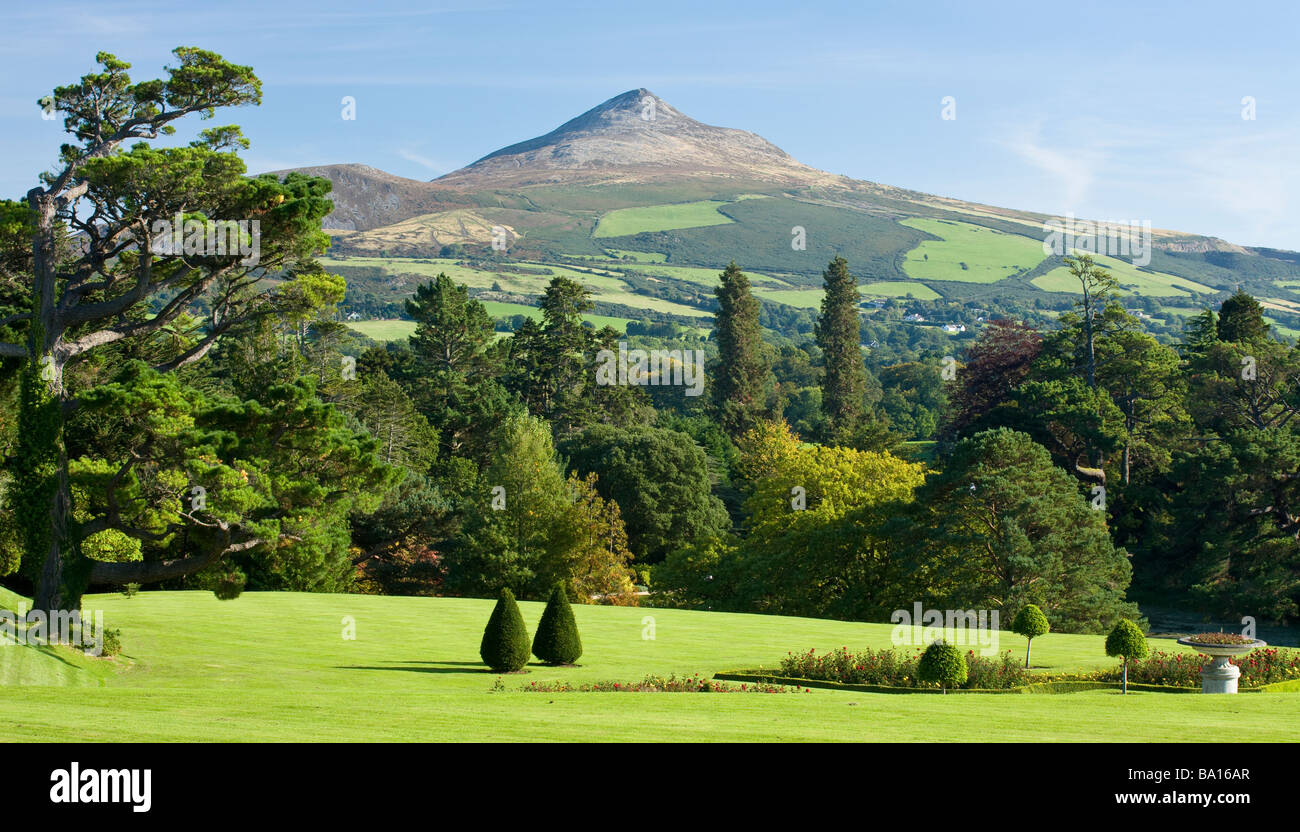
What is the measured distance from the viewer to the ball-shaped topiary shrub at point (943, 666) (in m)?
24.9

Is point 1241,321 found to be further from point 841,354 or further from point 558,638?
point 558,638

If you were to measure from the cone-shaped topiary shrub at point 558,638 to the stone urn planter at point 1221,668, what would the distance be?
14.6 m

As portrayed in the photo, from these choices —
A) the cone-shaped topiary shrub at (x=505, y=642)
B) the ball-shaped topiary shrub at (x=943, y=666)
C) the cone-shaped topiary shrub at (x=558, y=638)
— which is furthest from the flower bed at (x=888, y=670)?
the cone-shaped topiary shrub at (x=505, y=642)

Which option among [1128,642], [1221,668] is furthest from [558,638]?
[1221,668]

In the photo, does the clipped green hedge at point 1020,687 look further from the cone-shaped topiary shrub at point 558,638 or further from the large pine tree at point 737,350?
the large pine tree at point 737,350

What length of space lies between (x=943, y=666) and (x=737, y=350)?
82.9 meters

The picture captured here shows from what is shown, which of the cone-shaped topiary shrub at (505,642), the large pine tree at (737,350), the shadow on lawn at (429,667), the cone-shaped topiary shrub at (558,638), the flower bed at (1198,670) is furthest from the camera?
the large pine tree at (737,350)

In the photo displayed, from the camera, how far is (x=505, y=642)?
27.7 m

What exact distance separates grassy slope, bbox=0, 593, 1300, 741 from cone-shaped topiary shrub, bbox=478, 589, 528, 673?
54 cm

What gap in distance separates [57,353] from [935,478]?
1365 inches

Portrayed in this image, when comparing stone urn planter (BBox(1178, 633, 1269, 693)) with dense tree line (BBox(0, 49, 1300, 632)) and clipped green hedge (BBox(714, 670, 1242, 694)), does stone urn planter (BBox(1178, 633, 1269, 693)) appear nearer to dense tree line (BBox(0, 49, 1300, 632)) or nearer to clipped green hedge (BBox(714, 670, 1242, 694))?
clipped green hedge (BBox(714, 670, 1242, 694))

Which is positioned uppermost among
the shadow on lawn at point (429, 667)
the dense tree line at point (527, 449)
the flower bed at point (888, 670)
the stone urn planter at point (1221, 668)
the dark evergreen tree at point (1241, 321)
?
the dark evergreen tree at point (1241, 321)

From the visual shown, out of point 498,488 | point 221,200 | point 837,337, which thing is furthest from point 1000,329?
point 221,200

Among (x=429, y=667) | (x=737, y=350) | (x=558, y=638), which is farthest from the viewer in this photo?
(x=737, y=350)
